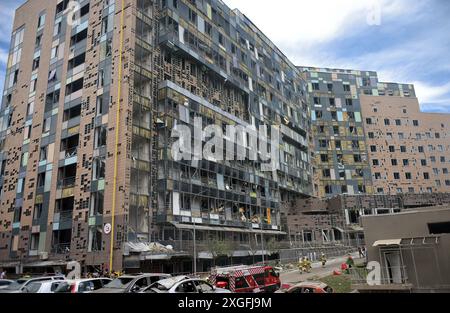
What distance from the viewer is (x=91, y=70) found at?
155ft

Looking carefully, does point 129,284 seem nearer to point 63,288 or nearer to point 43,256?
point 63,288

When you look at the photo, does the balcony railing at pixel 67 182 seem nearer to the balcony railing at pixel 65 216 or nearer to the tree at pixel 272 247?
the balcony railing at pixel 65 216

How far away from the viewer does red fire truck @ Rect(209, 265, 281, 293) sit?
23.3 meters

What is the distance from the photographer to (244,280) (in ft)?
79.0

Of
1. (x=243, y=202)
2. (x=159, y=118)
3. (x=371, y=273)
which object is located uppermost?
(x=159, y=118)

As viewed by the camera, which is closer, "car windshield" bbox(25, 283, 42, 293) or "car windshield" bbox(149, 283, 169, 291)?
"car windshield" bbox(149, 283, 169, 291)

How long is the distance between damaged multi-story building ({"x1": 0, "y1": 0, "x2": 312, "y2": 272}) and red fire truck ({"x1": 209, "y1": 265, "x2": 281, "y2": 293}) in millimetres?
13946

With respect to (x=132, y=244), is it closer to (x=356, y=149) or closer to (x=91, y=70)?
(x=91, y=70)

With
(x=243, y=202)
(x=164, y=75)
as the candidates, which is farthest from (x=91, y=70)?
(x=243, y=202)

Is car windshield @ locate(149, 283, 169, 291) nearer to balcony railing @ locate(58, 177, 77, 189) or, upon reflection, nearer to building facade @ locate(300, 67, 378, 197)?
balcony railing @ locate(58, 177, 77, 189)

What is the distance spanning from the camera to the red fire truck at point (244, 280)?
76.5ft

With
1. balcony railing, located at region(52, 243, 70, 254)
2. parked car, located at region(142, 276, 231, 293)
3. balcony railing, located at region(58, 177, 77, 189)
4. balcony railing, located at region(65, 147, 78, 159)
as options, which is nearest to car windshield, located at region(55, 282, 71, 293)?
parked car, located at region(142, 276, 231, 293)

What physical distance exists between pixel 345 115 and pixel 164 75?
62.8 meters
